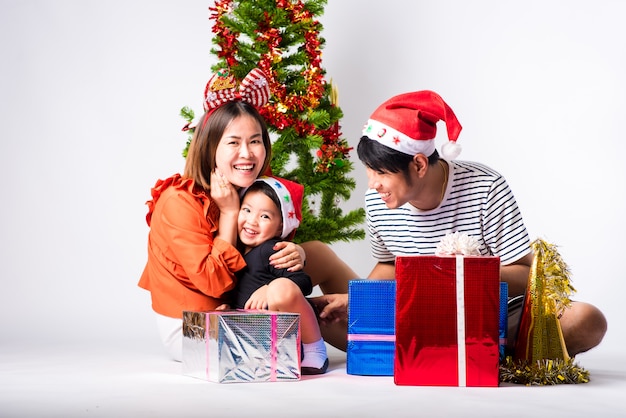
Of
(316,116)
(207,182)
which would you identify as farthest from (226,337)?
(316,116)

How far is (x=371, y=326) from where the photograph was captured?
10.3ft

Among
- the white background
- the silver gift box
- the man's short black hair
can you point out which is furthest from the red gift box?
the white background

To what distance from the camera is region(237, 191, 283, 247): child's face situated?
341 cm

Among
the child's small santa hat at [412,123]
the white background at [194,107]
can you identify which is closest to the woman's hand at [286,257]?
the child's small santa hat at [412,123]

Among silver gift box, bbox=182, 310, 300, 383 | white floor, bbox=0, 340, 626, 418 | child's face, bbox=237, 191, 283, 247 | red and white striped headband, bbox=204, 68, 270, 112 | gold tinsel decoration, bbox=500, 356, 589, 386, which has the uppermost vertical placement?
red and white striped headband, bbox=204, 68, 270, 112

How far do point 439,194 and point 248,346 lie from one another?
3.04 ft

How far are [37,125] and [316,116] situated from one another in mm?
1886

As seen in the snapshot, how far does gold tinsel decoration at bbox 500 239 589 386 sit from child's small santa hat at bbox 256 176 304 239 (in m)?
0.88

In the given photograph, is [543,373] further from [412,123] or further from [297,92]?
[297,92]

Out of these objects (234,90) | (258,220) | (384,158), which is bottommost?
(258,220)

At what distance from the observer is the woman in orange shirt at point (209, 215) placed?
10.9 feet

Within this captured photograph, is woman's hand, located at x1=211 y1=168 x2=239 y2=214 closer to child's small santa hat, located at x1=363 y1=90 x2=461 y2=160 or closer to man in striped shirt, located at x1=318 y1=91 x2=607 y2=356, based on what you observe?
man in striped shirt, located at x1=318 y1=91 x2=607 y2=356

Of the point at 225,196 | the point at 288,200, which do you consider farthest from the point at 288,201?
the point at 225,196

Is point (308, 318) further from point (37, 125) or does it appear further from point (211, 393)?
point (37, 125)
